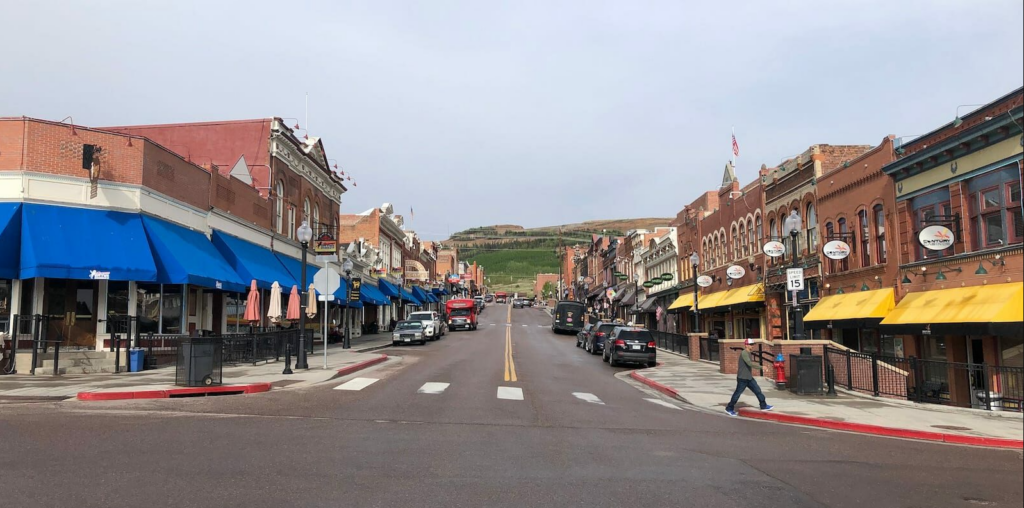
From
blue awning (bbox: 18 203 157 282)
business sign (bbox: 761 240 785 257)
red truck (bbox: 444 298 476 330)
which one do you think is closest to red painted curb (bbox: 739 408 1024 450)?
business sign (bbox: 761 240 785 257)

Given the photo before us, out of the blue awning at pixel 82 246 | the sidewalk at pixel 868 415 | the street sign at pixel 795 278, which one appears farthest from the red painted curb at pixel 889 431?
the blue awning at pixel 82 246

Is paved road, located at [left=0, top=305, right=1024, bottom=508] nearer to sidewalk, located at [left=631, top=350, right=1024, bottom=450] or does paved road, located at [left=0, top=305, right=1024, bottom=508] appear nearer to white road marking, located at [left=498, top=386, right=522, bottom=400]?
sidewalk, located at [left=631, top=350, right=1024, bottom=450]

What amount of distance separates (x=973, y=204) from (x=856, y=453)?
1263 centimetres

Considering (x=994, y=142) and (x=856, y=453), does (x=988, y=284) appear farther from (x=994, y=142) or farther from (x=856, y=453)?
(x=856, y=453)

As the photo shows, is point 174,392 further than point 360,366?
No

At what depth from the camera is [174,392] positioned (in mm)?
15289

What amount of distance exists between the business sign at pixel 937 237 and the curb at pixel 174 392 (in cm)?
1826

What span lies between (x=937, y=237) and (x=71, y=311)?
25.4 m

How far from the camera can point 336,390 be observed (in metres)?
Answer: 17.0

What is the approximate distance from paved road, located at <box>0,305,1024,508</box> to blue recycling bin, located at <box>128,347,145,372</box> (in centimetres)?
654

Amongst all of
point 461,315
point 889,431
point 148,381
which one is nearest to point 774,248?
point 889,431

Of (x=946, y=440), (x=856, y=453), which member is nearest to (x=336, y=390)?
(x=856, y=453)

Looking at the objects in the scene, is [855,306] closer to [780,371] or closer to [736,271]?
[780,371]

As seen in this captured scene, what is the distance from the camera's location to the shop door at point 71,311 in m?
20.8
